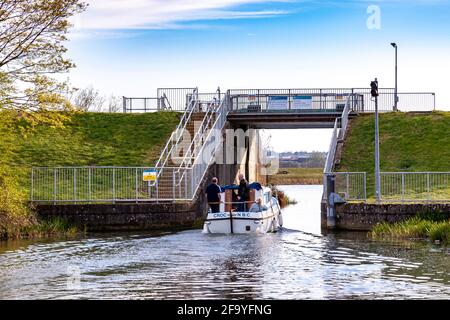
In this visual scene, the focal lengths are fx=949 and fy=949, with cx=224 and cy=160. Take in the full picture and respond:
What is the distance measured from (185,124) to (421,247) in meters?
22.9

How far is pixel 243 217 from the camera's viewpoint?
34.1 metres

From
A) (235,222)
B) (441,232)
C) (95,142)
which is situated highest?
(95,142)

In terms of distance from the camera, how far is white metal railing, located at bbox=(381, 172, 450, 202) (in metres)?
38.0

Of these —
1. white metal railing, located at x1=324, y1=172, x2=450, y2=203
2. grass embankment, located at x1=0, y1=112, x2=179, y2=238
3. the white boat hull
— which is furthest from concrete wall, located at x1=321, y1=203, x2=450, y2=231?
grass embankment, located at x1=0, y1=112, x2=179, y2=238

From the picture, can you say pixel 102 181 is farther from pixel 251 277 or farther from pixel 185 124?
pixel 251 277

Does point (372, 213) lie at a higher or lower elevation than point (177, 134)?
lower

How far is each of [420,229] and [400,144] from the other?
18.4m

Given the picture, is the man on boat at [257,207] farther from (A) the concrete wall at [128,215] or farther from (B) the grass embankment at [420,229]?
(A) the concrete wall at [128,215]

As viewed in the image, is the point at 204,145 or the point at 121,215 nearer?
the point at 121,215

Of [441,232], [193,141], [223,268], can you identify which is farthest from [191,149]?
[223,268]

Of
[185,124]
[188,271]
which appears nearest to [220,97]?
[185,124]

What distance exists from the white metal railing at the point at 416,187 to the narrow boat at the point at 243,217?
17.1 feet

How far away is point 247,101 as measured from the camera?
56469 millimetres

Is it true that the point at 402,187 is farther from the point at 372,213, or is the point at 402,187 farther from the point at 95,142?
the point at 95,142
